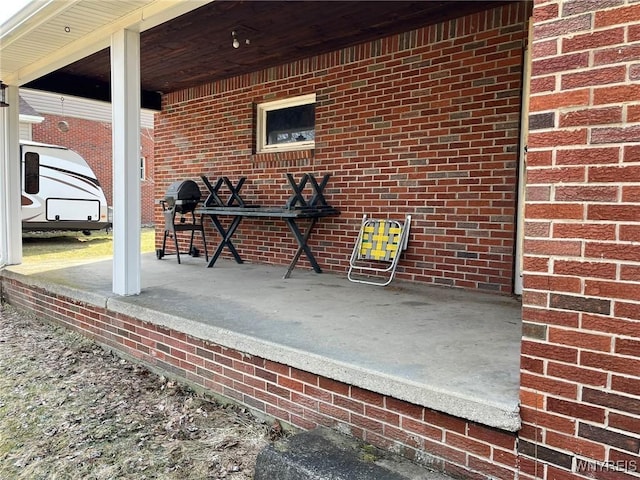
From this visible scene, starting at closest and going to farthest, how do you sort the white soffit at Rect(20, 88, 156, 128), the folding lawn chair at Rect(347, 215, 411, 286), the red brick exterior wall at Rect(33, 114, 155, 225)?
the folding lawn chair at Rect(347, 215, 411, 286), the white soffit at Rect(20, 88, 156, 128), the red brick exterior wall at Rect(33, 114, 155, 225)

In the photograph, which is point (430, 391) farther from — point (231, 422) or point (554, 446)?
point (231, 422)

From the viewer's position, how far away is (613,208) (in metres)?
1.42

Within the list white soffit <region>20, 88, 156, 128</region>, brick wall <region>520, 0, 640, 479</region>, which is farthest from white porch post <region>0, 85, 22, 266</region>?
white soffit <region>20, 88, 156, 128</region>

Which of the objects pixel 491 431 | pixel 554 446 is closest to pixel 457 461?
pixel 491 431

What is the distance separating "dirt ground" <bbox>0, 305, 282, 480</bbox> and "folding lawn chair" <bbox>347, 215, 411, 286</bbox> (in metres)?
2.04

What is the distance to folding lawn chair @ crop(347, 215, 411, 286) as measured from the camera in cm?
430

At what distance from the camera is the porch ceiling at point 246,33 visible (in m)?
3.81

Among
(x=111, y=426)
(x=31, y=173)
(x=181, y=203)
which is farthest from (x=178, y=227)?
(x=31, y=173)

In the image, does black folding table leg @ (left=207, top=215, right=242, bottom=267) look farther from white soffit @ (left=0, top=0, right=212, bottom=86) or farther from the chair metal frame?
white soffit @ (left=0, top=0, right=212, bottom=86)

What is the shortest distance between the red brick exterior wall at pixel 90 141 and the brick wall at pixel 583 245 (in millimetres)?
13428

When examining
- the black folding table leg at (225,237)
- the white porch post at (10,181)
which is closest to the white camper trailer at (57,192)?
the white porch post at (10,181)

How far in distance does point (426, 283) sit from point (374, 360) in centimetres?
232

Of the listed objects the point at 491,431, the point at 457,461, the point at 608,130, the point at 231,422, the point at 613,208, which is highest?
the point at 608,130

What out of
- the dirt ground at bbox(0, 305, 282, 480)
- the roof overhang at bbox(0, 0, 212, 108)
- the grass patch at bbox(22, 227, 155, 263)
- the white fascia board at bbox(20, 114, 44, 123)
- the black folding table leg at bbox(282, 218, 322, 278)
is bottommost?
the dirt ground at bbox(0, 305, 282, 480)
